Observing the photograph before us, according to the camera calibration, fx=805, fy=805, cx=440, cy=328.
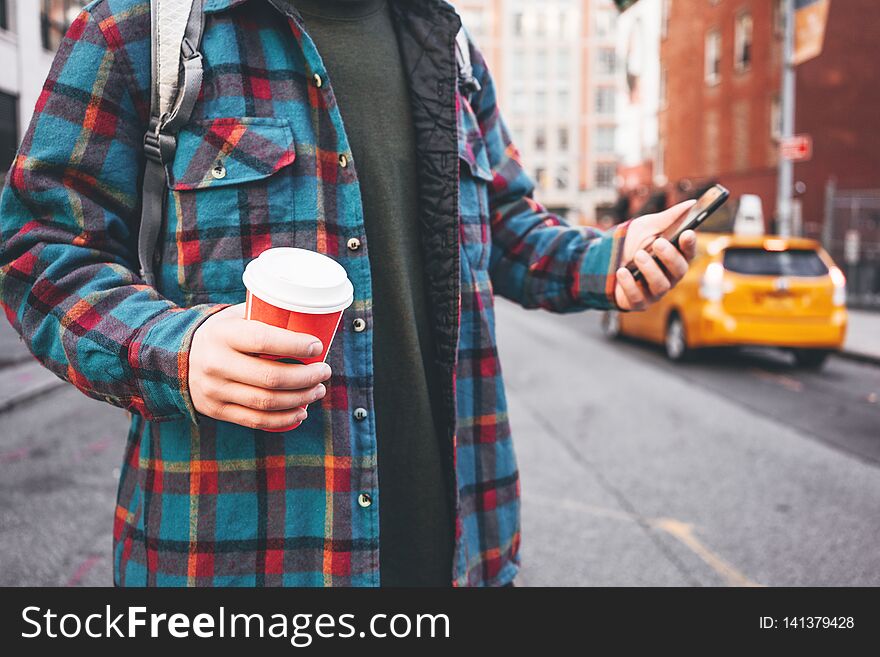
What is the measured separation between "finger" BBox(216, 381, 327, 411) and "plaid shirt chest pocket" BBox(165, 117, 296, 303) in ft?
0.94

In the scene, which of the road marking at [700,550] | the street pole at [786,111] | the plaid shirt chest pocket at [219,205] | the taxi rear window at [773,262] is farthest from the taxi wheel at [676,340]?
the plaid shirt chest pocket at [219,205]

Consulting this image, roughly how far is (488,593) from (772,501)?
366cm

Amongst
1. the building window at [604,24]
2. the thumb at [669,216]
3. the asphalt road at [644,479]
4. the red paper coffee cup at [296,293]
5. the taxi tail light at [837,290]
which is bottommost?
the asphalt road at [644,479]

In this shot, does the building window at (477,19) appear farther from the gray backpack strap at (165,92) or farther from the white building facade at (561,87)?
the gray backpack strap at (165,92)

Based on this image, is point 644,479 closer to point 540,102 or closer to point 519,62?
point 540,102

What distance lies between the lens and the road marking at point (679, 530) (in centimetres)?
357

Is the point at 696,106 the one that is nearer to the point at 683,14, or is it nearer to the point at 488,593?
the point at 683,14

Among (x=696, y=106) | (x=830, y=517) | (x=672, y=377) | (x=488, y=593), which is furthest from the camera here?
(x=696, y=106)

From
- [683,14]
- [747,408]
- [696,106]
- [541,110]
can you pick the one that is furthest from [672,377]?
[541,110]

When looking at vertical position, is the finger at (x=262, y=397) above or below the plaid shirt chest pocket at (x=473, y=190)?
below

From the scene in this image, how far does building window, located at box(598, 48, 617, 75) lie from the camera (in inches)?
2484

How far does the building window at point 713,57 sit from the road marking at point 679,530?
27.2 metres

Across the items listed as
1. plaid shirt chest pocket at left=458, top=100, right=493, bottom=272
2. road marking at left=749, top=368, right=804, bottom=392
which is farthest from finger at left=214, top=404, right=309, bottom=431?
road marking at left=749, top=368, right=804, bottom=392

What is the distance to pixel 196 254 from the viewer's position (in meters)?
1.24
